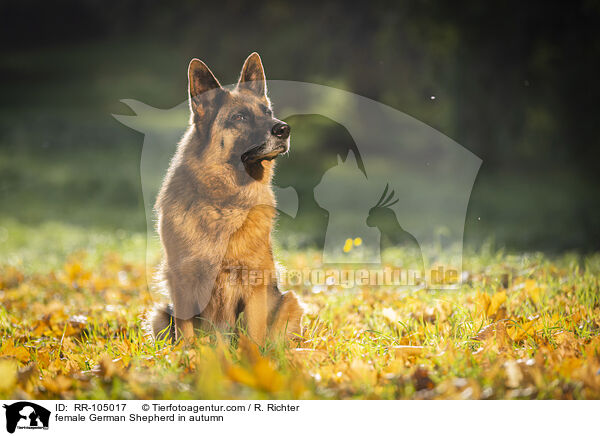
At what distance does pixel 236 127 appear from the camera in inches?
109

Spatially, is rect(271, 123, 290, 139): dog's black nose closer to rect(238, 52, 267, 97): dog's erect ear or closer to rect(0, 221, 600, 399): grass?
rect(238, 52, 267, 97): dog's erect ear

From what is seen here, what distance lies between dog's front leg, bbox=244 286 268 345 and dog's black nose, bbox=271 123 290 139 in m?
0.87

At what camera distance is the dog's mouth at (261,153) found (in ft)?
8.91

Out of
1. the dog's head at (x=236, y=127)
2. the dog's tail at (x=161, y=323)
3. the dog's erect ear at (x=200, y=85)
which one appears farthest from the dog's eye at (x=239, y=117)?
the dog's tail at (x=161, y=323)

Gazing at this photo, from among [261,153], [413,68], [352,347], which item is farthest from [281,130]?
[413,68]

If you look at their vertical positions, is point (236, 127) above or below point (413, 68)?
below

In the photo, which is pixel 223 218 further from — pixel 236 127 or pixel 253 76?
pixel 253 76

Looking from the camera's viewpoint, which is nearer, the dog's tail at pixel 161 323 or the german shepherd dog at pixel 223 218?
the german shepherd dog at pixel 223 218

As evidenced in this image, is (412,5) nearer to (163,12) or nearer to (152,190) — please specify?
(163,12)

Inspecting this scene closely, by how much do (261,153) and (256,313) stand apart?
3.01 ft
